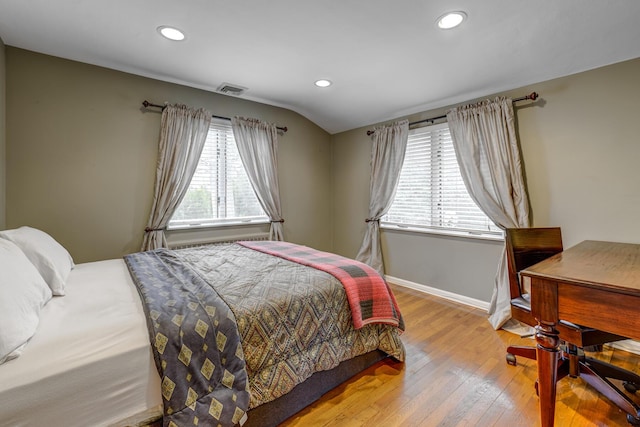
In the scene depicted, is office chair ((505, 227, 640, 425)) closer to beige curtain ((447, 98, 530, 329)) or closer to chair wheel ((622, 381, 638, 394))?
chair wheel ((622, 381, 638, 394))

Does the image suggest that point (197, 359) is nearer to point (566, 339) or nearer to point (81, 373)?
point (81, 373)

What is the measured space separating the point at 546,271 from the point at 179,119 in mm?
3414

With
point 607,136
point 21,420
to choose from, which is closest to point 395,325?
point 21,420

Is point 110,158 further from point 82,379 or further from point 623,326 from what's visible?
point 623,326

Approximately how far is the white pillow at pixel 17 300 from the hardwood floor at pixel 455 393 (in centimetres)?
124

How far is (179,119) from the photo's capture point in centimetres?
310

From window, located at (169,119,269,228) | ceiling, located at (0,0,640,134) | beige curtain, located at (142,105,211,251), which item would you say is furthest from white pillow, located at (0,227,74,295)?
ceiling, located at (0,0,640,134)

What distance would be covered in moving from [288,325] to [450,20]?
225cm

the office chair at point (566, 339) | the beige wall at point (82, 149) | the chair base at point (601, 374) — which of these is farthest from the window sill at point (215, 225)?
the chair base at point (601, 374)

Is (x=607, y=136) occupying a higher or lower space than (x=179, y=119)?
lower

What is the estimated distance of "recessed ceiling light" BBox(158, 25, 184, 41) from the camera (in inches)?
83.6

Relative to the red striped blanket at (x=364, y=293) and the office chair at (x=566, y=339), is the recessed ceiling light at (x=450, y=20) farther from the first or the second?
the red striped blanket at (x=364, y=293)

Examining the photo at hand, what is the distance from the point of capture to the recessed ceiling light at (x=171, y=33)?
2.12 m

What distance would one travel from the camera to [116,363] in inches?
43.3
